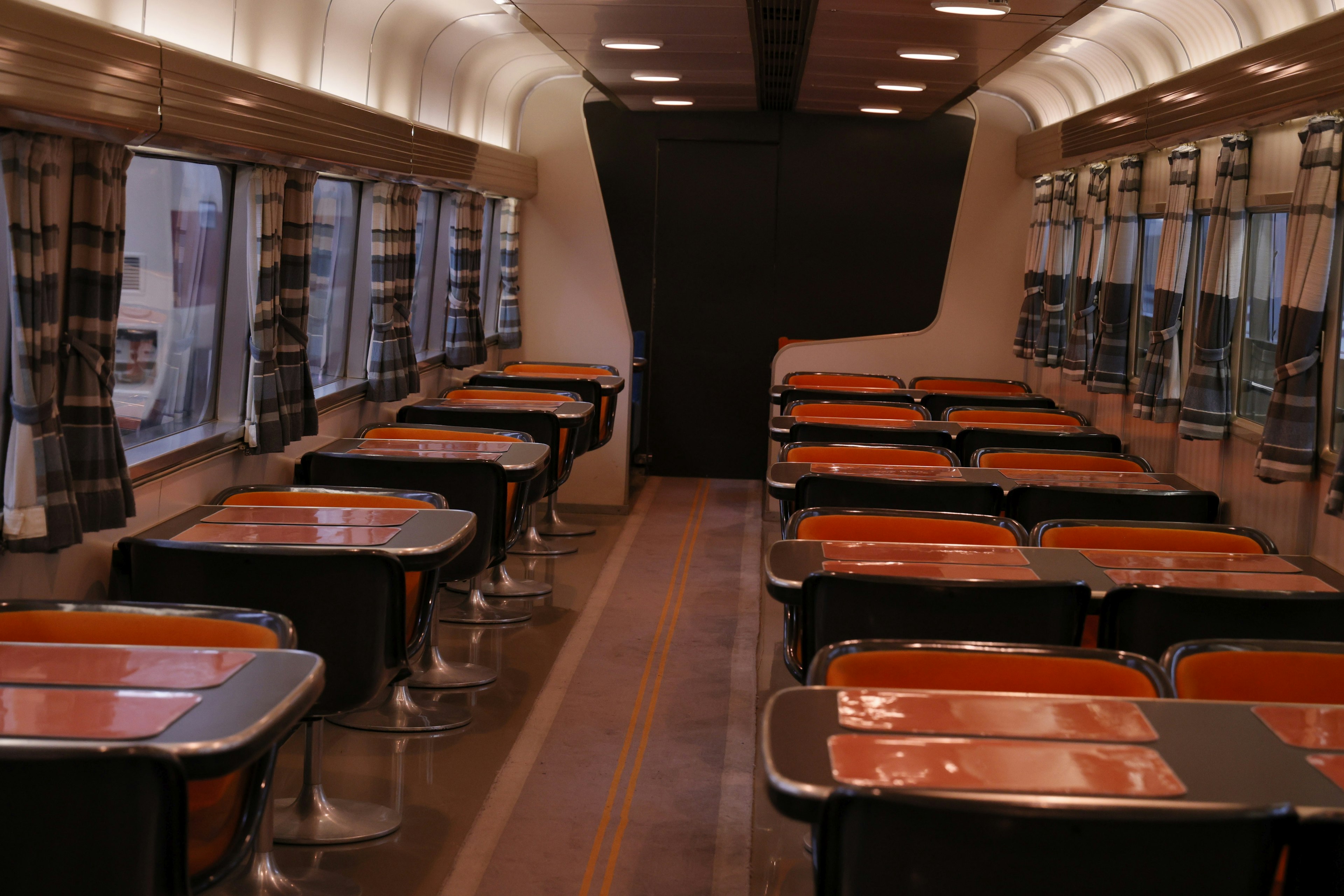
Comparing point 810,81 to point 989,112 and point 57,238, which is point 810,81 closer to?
point 989,112

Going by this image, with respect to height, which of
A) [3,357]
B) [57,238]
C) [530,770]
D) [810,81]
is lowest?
[530,770]

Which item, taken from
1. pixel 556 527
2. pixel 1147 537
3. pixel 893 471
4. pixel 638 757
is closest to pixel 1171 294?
pixel 893 471

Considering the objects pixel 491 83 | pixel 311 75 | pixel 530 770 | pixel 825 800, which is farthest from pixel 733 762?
pixel 491 83

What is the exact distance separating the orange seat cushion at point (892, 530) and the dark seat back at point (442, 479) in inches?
56.7

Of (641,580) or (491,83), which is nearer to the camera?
(641,580)

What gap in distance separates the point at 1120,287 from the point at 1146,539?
279 cm

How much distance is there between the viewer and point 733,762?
4.39 meters

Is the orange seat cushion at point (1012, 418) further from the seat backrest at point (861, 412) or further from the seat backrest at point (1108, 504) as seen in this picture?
the seat backrest at point (1108, 504)

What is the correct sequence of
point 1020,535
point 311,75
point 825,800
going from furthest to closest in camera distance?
point 311,75, point 1020,535, point 825,800

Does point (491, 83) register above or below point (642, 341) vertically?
above

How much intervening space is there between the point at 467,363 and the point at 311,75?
297 centimetres

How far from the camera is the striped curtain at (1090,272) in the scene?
23.0ft

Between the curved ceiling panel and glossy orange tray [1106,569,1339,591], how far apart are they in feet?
6.31

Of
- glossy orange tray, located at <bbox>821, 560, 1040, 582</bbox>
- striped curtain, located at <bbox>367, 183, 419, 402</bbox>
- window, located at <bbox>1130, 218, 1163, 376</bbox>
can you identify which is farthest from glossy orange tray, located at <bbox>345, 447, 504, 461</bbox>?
window, located at <bbox>1130, 218, 1163, 376</bbox>
